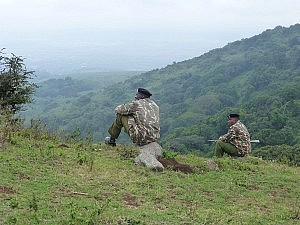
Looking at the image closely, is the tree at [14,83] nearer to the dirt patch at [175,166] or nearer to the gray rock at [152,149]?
the gray rock at [152,149]

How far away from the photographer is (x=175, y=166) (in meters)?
9.13

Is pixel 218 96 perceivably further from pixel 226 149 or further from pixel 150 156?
pixel 150 156

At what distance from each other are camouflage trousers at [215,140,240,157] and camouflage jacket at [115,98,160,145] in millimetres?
2419

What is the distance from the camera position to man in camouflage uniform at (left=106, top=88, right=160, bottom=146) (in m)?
9.49

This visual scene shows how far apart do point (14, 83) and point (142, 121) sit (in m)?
4.35

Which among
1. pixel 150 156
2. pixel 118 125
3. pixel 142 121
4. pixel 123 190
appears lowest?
pixel 123 190

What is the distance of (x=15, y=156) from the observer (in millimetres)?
8125

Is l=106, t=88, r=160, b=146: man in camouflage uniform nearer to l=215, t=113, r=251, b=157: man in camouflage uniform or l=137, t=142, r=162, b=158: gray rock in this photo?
l=137, t=142, r=162, b=158: gray rock

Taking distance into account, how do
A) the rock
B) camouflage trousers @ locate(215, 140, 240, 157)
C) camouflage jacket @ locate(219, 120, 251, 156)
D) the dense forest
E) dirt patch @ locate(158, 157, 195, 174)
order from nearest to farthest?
1. the rock
2. dirt patch @ locate(158, 157, 195, 174)
3. camouflage jacket @ locate(219, 120, 251, 156)
4. camouflage trousers @ locate(215, 140, 240, 157)
5. the dense forest

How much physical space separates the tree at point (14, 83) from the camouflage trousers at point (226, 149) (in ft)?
16.8

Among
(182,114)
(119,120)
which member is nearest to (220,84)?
(182,114)

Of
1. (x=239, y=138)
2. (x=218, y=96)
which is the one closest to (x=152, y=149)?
(x=239, y=138)

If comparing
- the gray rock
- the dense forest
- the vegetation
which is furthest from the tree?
the dense forest

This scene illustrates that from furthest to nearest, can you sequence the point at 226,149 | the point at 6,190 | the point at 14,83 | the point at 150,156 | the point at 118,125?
the point at 14,83, the point at 226,149, the point at 118,125, the point at 150,156, the point at 6,190
